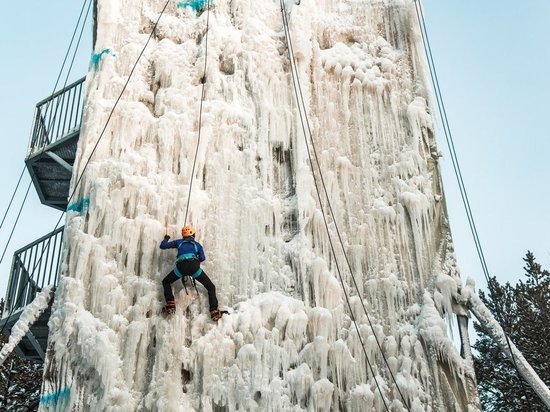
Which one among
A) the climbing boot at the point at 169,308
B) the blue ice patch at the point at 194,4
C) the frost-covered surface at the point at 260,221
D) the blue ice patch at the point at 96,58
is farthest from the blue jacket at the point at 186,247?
the blue ice patch at the point at 194,4

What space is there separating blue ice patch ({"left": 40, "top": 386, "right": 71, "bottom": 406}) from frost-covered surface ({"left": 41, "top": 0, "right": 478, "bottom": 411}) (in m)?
0.02

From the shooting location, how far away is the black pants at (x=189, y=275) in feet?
25.6

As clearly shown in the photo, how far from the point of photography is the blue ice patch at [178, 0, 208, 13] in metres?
10.4

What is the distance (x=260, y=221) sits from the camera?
28.7 feet

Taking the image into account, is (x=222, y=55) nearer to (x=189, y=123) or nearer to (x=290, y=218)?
(x=189, y=123)

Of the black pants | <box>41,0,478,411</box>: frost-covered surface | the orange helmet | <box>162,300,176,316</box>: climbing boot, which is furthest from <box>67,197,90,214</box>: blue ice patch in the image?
<box>162,300,176,316</box>: climbing boot

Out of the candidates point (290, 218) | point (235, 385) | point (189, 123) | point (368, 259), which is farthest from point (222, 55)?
point (235, 385)

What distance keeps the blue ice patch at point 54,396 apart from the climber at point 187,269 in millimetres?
1350

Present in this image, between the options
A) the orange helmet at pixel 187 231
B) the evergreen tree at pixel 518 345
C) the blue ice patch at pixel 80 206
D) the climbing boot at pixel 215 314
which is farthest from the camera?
the evergreen tree at pixel 518 345

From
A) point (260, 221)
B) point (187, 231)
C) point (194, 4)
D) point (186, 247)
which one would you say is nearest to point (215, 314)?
point (186, 247)

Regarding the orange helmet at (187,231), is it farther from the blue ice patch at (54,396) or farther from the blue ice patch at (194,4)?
the blue ice patch at (194,4)

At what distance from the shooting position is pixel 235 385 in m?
7.55

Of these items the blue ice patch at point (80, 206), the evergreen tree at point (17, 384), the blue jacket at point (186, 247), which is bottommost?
the blue jacket at point (186, 247)

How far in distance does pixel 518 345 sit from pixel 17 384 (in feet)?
40.6
